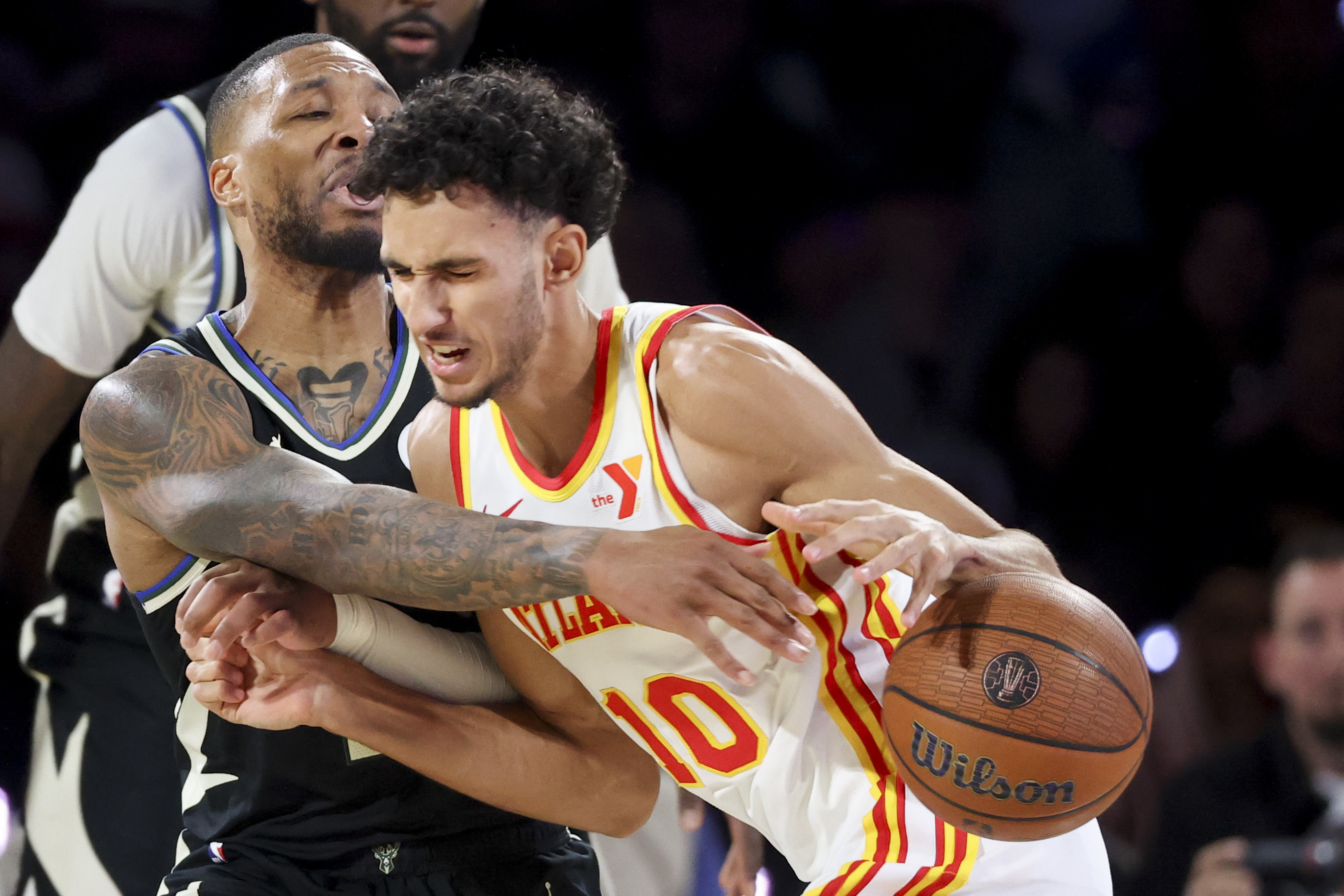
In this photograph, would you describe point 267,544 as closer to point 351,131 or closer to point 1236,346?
point 351,131

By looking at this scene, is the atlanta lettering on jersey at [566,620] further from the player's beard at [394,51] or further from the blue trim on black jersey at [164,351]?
the player's beard at [394,51]

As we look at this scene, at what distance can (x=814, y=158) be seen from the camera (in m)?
4.86

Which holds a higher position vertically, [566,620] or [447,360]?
[447,360]

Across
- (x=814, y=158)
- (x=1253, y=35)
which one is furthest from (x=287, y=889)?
(x=1253, y=35)

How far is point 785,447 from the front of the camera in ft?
6.66

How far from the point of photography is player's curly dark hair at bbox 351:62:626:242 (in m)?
2.12

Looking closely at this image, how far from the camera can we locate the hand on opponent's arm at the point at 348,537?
70.4 inches

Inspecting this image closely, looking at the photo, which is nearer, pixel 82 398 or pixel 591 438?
pixel 591 438

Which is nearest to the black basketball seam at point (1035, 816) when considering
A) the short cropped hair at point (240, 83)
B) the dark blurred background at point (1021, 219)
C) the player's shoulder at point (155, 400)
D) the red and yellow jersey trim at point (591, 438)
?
the red and yellow jersey trim at point (591, 438)

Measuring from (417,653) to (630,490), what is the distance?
0.58 m

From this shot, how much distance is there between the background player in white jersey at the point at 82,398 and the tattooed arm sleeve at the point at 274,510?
3.24ft

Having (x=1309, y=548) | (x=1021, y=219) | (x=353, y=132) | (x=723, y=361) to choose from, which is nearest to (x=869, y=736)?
(x=723, y=361)

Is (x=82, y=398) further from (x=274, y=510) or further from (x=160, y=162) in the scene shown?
(x=274, y=510)

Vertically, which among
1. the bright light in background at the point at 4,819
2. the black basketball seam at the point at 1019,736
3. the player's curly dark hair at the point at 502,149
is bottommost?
the bright light in background at the point at 4,819
